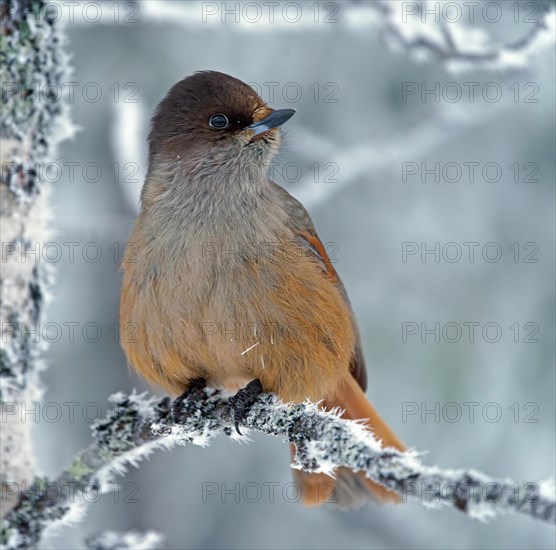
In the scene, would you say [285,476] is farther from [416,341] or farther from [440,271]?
[440,271]

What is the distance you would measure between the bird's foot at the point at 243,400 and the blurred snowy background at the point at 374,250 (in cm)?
178

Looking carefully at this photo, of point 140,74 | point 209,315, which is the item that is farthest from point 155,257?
point 140,74

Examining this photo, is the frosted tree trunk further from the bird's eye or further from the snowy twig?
the bird's eye

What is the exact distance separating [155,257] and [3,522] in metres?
1.39

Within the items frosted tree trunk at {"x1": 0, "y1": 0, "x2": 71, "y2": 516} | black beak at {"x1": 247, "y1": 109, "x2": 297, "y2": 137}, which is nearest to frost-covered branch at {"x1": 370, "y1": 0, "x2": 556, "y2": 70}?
black beak at {"x1": 247, "y1": 109, "x2": 297, "y2": 137}

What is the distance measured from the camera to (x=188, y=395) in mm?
4098

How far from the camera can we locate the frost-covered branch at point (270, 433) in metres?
1.94

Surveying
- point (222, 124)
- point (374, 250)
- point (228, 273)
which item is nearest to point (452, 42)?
point (222, 124)

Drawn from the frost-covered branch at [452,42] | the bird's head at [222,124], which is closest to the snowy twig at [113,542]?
the bird's head at [222,124]

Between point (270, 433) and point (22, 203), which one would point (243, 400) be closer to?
point (270, 433)

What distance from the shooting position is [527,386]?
643 cm

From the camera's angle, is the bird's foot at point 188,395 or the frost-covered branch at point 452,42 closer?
the bird's foot at point 188,395

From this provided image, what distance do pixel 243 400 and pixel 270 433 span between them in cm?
51

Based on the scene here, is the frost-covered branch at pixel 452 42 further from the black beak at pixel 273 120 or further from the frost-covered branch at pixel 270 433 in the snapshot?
the frost-covered branch at pixel 270 433
